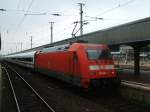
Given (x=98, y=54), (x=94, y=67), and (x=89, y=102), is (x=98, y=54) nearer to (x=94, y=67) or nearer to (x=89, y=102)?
(x=94, y=67)

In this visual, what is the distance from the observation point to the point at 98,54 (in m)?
17.7

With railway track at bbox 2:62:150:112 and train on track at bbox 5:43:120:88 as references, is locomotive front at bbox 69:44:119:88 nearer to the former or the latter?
train on track at bbox 5:43:120:88

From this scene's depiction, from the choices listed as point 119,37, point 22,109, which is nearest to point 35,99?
point 22,109

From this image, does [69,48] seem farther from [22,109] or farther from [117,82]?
[22,109]

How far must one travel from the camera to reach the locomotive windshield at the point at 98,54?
1736 centimetres

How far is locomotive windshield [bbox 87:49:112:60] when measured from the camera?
17364 mm

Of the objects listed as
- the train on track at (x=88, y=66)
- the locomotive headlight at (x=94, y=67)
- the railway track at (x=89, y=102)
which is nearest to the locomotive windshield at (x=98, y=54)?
the train on track at (x=88, y=66)

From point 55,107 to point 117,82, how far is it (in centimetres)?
404

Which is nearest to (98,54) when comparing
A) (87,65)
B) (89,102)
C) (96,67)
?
(96,67)

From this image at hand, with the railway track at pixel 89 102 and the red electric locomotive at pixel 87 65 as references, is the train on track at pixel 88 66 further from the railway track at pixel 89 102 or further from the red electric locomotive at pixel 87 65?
the railway track at pixel 89 102

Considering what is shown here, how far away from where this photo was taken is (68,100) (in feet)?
53.7

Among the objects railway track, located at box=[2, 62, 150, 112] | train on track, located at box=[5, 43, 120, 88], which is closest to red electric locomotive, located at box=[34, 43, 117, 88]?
train on track, located at box=[5, 43, 120, 88]

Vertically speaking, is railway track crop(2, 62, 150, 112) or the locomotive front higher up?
the locomotive front

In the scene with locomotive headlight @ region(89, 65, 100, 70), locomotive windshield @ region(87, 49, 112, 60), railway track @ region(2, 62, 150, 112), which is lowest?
railway track @ region(2, 62, 150, 112)
